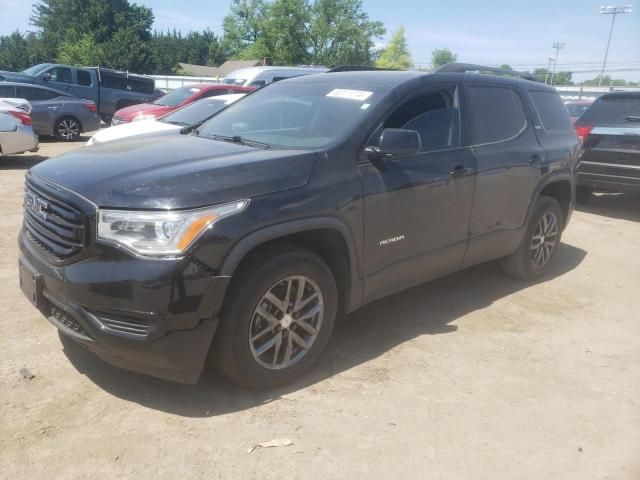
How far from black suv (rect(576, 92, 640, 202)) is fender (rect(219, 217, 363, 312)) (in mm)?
6044

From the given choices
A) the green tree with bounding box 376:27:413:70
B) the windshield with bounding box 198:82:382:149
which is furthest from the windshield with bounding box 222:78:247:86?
the green tree with bounding box 376:27:413:70

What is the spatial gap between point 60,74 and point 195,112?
11.9m

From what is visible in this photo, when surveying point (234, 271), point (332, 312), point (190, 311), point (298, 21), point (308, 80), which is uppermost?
point (298, 21)

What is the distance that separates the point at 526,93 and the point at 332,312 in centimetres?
300

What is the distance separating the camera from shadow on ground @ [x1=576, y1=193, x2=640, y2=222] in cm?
869

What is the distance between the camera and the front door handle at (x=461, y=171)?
12.5 feet

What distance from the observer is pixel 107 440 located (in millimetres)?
2566

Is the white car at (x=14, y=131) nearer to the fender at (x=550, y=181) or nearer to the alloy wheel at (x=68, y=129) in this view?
the alloy wheel at (x=68, y=129)

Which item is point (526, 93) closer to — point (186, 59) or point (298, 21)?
point (298, 21)

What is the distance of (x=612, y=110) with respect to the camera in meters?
8.23

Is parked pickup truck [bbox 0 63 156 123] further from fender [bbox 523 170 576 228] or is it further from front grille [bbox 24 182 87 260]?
fender [bbox 523 170 576 228]

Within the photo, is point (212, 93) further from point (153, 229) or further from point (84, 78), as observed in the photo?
point (153, 229)

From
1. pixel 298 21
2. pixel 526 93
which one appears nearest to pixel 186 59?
pixel 298 21

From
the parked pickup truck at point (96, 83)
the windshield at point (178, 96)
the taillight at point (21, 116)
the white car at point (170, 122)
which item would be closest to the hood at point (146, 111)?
the windshield at point (178, 96)
